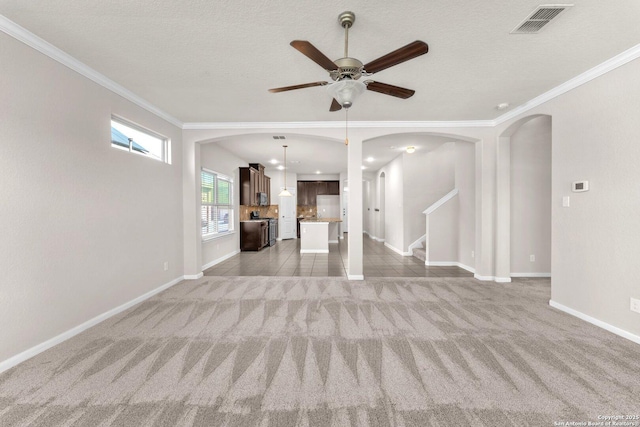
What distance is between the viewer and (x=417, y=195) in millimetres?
7109

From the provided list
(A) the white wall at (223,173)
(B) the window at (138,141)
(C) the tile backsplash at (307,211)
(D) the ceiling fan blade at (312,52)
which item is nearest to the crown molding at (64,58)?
(B) the window at (138,141)

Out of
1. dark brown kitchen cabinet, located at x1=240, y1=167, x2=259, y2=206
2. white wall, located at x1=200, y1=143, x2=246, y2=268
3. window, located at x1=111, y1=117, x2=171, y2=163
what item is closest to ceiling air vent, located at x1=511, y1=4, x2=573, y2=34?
window, located at x1=111, y1=117, x2=171, y2=163

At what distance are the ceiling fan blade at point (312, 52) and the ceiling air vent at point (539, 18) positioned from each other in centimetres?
162

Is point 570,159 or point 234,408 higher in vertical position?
point 570,159

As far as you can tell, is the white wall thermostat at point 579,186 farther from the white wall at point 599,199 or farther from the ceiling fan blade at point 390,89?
the ceiling fan blade at point 390,89

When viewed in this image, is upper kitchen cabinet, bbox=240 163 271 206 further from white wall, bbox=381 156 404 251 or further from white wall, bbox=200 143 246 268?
white wall, bbox=381 156 404 251

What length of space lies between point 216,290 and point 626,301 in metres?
4.94

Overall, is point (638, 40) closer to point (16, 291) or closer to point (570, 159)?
point (570, 159)

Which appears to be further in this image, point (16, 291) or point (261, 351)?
point (261, 351)

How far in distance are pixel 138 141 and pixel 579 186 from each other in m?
5.79

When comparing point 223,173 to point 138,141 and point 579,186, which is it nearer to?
point 138,141

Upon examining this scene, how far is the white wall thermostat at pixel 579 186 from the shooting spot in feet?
9.70

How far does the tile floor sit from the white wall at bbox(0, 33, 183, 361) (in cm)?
206

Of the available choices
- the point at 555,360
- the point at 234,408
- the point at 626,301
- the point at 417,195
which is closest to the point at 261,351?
the point at 234,408
